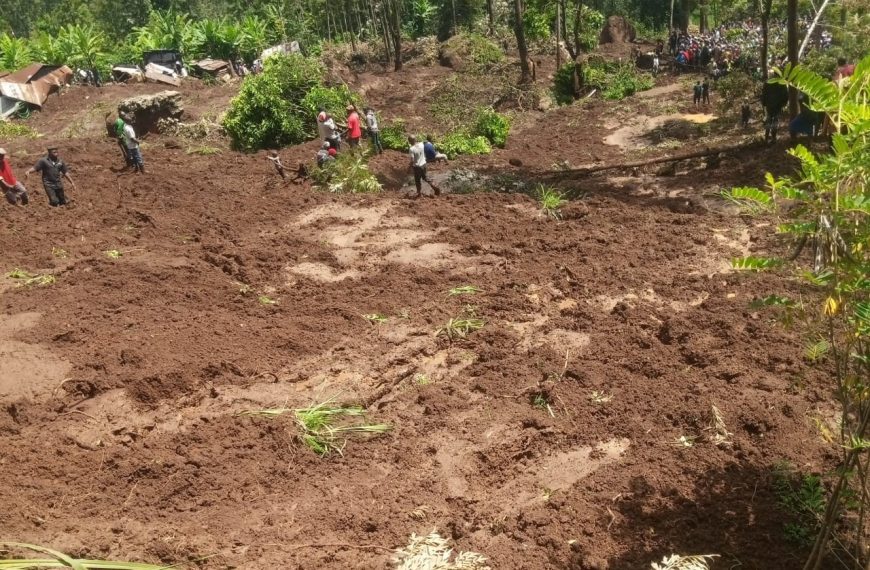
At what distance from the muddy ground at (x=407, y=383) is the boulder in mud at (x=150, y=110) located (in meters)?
8.43

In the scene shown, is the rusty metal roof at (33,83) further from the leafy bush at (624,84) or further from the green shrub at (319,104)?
the leafy bush at (624,84)

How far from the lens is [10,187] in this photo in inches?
480

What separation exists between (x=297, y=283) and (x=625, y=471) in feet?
18.2

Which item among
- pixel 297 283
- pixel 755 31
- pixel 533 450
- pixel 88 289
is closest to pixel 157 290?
pixel 88 289

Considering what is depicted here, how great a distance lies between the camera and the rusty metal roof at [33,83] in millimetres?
24125

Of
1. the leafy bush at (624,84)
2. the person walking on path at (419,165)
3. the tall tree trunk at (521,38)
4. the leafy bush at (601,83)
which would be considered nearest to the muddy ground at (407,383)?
the person walking on path at (419,165)

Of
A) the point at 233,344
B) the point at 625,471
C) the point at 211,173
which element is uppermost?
the point at 211,173

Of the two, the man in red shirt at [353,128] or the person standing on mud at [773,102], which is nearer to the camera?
the person standing on mud at [773,102]

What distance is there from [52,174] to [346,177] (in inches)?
215

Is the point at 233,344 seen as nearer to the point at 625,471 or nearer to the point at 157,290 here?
the point at 157,290

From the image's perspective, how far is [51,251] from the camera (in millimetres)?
10188

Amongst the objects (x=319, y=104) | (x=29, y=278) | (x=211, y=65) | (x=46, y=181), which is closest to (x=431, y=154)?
(x=319, y=104)

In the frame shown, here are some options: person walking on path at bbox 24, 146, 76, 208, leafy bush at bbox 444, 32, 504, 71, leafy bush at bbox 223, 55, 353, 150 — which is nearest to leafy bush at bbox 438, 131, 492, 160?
leafy bush at bbox 223, 55, 353, 150

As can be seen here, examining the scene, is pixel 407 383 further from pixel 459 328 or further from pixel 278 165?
pixel 278 165
